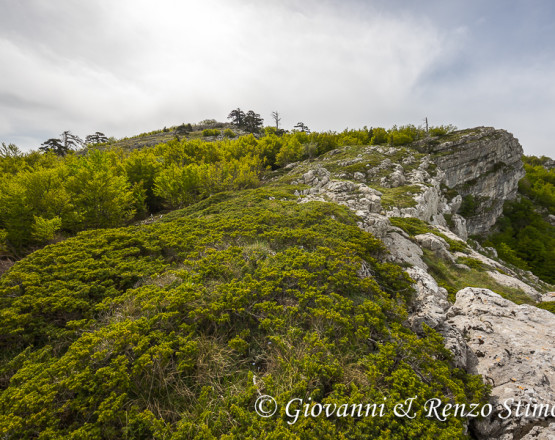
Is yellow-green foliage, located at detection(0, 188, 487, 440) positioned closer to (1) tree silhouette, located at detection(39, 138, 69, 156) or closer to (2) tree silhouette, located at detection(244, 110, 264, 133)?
(1) tree silhouette, located at detection(39, 138, 69, 156)

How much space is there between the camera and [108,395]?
4305mm

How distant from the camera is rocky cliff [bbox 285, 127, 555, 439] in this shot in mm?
5086

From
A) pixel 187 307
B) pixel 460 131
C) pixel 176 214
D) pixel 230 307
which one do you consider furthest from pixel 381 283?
pixel 460 131

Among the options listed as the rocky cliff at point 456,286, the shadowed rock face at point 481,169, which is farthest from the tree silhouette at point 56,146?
the shadowed rock face at point 481,169

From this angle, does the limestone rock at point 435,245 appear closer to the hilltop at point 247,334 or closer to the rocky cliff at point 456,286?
the rocky cliff at point 456,286

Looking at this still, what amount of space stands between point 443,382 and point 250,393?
Answer: 429cm

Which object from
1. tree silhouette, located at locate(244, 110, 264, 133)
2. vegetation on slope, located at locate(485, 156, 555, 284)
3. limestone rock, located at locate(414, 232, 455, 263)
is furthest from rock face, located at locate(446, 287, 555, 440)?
tree silhouette, located at locate(244, 110, 264, 133)

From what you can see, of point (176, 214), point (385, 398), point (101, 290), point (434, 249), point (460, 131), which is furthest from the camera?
point (460, 131)

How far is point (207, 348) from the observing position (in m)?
5.33

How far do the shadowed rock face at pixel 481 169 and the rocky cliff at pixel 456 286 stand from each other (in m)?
15.4

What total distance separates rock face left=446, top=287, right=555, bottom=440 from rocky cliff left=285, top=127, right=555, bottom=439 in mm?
18

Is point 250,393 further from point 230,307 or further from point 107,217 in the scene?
point 107,217

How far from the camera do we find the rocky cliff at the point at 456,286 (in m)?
5.09

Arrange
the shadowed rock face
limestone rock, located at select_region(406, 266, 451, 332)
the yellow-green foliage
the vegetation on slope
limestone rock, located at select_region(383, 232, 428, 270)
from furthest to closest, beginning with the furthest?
the shadowed rock face → the vegetation on slope → limestone rock, located at select_region(383, 232, 428, 270) → limestone rock, located at select_region(406, 266, 451, 332) → the yellow-green foliage
